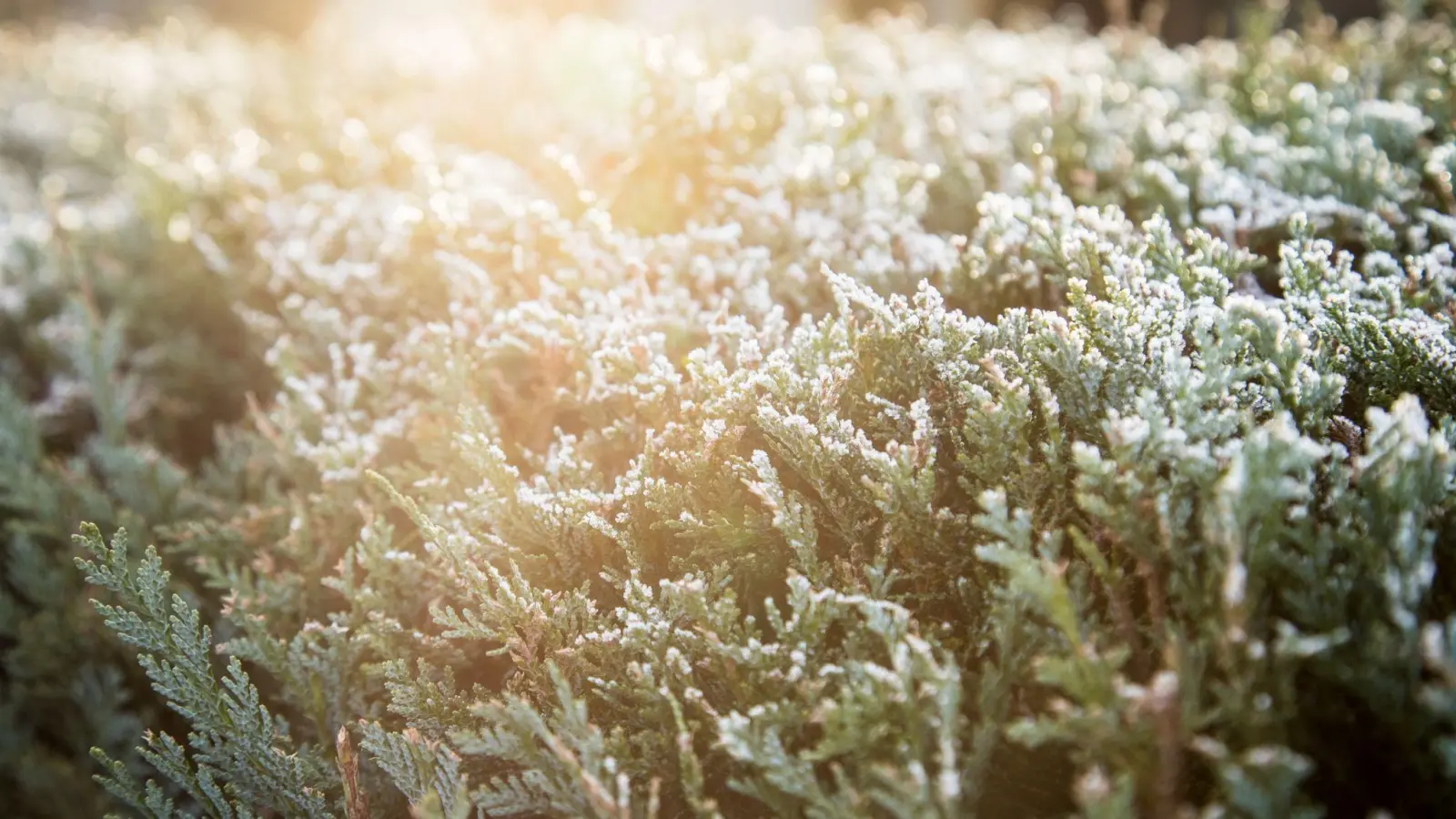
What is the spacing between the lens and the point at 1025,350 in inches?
83.3

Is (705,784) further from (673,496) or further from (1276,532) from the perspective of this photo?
(1276,532)

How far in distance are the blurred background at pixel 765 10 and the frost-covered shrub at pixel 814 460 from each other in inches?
182

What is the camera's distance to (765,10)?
773 inches

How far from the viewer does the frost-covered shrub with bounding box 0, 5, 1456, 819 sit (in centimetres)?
164

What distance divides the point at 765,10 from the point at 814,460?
778 inches

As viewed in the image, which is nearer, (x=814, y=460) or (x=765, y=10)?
(x=814, y=460)

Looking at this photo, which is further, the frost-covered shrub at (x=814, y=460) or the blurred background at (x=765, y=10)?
the blurred background at (x=765, y=10)

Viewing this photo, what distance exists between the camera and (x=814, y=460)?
2082 mm

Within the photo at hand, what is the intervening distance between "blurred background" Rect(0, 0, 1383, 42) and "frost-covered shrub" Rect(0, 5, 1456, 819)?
4.63 m

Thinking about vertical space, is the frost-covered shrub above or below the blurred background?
below

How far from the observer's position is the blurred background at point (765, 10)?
10.8 metres

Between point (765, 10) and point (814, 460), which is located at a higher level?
point (765, 10)

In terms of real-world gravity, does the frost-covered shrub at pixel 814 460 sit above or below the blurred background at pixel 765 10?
below

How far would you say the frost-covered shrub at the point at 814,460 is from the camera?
5.37 ft
